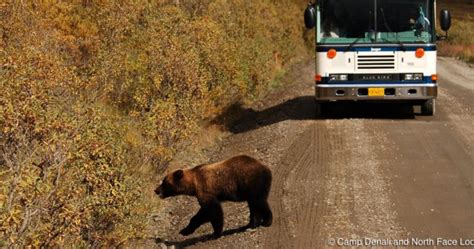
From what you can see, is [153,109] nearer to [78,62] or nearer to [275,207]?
[275,207]

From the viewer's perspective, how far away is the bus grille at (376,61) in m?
17.7

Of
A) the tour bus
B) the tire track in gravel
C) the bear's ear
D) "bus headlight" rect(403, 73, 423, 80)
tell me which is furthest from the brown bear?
"bus headlight" rect(403, 73, 423, 80)

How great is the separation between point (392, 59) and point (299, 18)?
35.9m

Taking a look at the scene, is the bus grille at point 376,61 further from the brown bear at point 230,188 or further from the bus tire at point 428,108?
the brown bear at point 230,188

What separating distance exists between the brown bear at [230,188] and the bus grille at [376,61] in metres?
8.35

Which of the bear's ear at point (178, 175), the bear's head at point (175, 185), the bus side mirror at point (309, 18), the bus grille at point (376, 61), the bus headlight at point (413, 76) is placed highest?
the bus side mirror at point (309, 18)

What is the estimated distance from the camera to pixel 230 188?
33.0 feet

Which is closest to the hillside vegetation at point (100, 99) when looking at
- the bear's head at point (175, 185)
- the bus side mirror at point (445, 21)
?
the bear's head at point (175, 185)

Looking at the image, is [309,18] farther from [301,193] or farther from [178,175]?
[178,175]

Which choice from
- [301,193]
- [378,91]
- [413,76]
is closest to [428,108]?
[413,76]

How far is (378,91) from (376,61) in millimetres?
764

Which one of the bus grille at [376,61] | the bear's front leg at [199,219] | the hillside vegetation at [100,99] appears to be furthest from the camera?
the bus grille at [376,61]

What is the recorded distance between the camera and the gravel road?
33.1ft

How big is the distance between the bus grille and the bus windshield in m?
0.37
